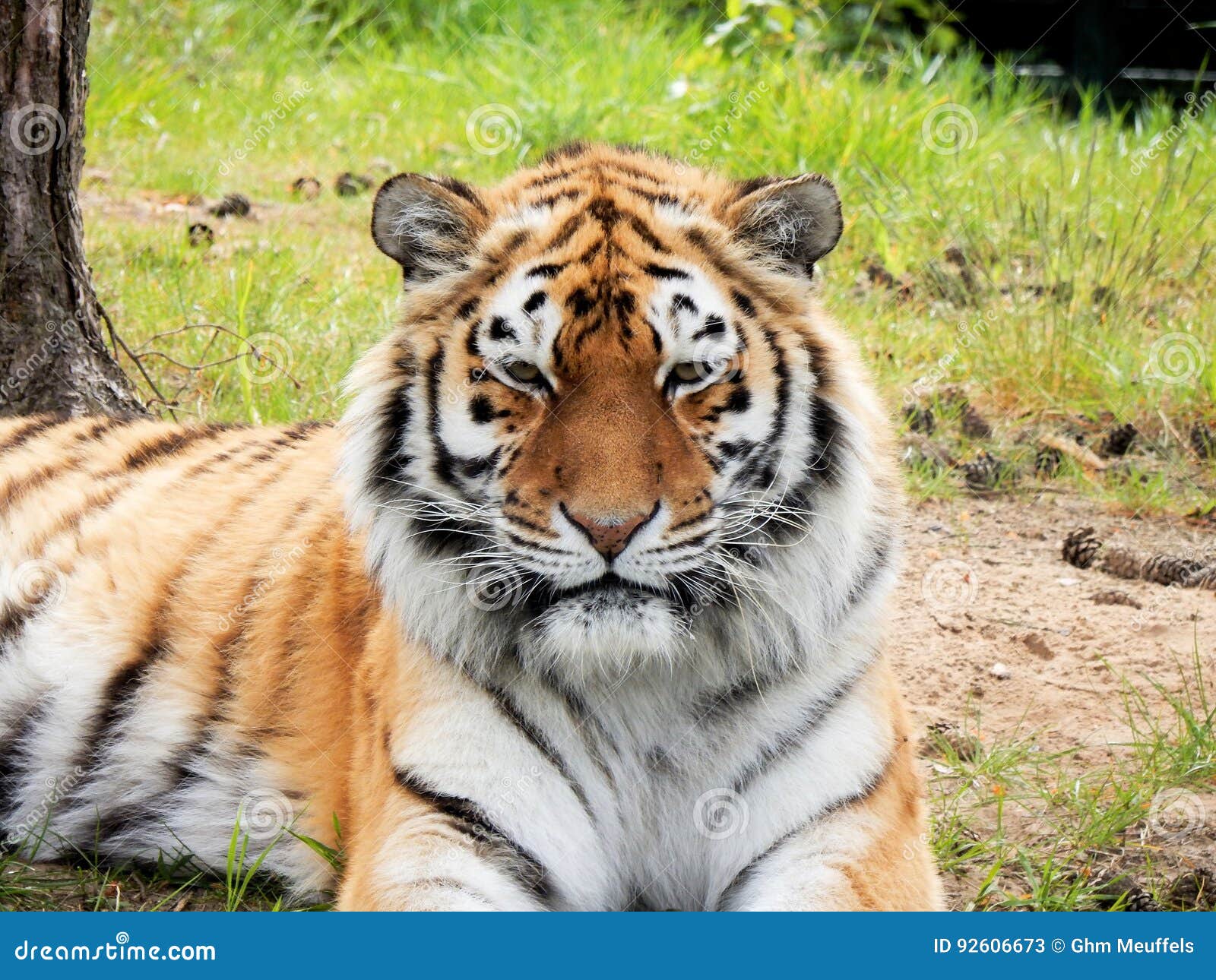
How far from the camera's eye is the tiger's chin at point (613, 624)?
2.34 metres

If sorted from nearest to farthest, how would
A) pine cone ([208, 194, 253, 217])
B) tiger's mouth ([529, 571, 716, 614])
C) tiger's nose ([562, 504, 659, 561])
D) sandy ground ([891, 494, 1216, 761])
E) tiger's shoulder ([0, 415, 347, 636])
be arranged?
tiger's nose ([562, 504, 659, 561]) < tiger's mouth ([529, 571, 716, 614]) < tiger's shoulder ([0, 415, 347, 636]) < sandy ground ([891, 494, 1216, 761]) < pine cone ([208, 194, 253, 217])

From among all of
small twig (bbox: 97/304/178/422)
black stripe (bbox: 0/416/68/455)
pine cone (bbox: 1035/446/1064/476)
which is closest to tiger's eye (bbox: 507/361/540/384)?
black stripe (bbox: 0/416/68/455)

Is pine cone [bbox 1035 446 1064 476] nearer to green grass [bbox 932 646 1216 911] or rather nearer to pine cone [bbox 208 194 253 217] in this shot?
green grass [bbox 932 646 1216 911]

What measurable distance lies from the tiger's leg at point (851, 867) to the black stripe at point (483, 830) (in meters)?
0.36

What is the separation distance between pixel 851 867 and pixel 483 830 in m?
0.64

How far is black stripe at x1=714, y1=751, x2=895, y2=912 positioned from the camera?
2.45 metres

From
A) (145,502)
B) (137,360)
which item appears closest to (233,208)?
(137,360)

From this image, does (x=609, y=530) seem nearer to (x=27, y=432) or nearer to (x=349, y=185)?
(x=27, y=432)

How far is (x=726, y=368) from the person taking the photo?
2420 mm

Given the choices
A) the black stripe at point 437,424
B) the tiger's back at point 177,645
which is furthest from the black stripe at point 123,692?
the black stripe at point 437,424

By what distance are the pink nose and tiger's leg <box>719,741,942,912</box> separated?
0.63m

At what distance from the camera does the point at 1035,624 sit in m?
3.86

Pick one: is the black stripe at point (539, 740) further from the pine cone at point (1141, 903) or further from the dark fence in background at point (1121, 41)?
the dark fence in background at point (1121, 41)

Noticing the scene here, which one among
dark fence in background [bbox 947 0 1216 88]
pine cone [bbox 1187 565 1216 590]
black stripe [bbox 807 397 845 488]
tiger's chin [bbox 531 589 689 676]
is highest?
dark fence in background [bbox 947 0 1216 88]
